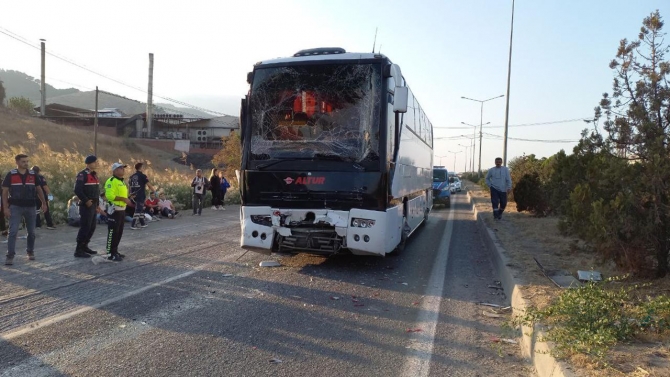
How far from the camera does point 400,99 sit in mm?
8117

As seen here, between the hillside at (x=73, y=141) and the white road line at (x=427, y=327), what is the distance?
121ft

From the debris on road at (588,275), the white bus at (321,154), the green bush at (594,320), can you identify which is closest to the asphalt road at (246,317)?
the green bush at (594,320)

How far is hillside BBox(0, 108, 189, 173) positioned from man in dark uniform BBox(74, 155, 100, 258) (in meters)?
34.3

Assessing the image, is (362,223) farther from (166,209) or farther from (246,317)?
(166,209)

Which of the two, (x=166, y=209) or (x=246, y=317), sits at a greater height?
(x=166, y=209)

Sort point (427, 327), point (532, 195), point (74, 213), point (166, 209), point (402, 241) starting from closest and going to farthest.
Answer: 1. point (427, 327)
2. point (402, 241)
3. point (74, 213)
4. point (166, 209)
5. point (532, 195)

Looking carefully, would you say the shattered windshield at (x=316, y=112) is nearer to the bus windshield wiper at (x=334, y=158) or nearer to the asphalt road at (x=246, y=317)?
the bus windshield wiper at (x=334, y=158)

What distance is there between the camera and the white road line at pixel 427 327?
4496 millimetres

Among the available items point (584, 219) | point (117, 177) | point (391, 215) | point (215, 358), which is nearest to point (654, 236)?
point (584, 219)

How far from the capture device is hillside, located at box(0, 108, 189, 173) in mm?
44406

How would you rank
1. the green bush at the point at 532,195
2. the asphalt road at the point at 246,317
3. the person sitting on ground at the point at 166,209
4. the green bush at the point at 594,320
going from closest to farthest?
the green bush at the point at 594,320 → the asphalt road at the point at 246,317 → the green bush at the point at 532,195 → the person sitting on ground at the point at 166,209

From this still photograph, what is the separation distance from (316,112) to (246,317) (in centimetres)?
375

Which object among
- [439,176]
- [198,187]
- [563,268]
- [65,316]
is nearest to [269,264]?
[65,316]

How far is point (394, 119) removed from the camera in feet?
28.2
